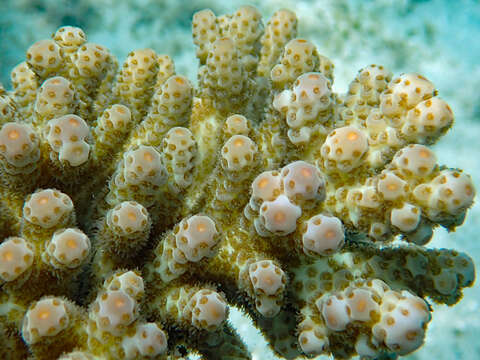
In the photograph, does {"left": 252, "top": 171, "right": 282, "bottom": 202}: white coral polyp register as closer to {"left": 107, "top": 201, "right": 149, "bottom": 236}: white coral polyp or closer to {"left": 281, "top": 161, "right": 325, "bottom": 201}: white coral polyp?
{"left": 281, "top": 161, "right": 325, "bottom": 201}: white coral polyp

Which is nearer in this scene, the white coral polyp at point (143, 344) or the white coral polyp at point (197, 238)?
the white coral polyp at point (143, 344)

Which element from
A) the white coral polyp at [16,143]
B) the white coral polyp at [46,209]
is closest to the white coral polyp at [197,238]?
the white coral polyp at [46,209]

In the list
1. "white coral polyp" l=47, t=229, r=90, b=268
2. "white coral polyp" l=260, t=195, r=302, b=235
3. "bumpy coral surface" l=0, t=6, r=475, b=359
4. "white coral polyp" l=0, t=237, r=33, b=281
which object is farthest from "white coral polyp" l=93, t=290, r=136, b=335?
"white coral polyp" l=260, t=195, r=302, b=235

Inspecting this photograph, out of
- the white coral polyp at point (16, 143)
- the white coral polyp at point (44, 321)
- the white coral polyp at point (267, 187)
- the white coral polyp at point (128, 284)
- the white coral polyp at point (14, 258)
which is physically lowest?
the white coral polyp at point (44, 321)

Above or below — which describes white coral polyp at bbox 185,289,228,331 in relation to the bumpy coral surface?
below

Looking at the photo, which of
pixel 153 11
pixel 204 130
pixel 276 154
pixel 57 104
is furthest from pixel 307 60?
pixel 153 11

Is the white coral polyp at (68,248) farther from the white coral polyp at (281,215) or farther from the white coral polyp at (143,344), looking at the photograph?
the white coral polyp at (281,215)

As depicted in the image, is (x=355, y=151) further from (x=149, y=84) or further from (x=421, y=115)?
(x=149, y=84)

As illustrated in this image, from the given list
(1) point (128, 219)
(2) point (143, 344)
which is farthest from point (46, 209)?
(2) point (143, 344)
